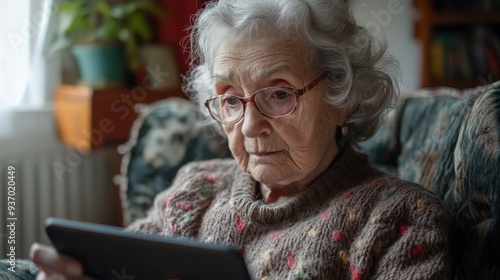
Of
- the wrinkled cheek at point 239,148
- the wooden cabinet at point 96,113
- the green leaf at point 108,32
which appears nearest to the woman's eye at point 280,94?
the wrinkled cheek at point 239,148

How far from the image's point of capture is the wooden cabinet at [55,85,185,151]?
234 cm

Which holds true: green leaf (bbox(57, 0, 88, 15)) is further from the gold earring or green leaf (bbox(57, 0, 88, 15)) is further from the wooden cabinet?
the gold earring

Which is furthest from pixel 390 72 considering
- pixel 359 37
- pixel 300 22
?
pixel 300 22

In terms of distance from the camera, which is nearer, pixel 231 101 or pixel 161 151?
pixel 231 101

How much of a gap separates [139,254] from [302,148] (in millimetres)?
387

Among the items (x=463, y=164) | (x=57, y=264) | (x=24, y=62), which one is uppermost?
(x=24, y=62)

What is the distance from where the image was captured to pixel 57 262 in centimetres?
95

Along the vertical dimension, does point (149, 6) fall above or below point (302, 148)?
above

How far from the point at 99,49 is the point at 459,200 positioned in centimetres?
166

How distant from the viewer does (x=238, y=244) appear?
118cm

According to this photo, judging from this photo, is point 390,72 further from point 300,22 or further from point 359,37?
point 300,22

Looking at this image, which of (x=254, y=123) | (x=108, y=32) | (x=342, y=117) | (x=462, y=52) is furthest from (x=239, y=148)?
(x=462, y=52)

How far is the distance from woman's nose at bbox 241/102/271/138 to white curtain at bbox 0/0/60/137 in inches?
51.6

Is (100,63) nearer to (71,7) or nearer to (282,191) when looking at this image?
(71,7)
